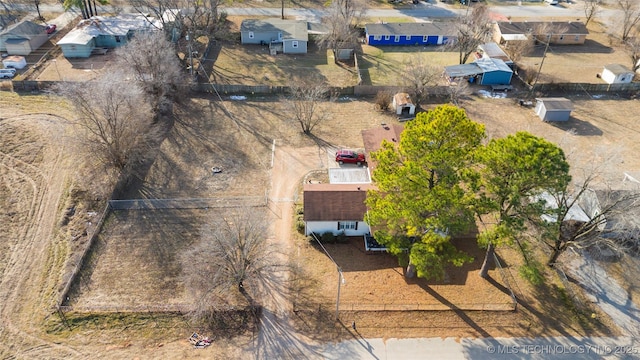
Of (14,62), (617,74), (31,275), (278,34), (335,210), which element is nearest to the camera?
(31,275)

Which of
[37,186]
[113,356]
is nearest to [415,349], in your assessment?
[113,356]

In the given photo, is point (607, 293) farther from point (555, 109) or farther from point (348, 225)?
point (555, 109)

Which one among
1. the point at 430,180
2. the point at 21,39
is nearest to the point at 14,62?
the point at 21,39

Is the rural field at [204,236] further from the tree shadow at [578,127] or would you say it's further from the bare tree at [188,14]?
the bare tree at [188,14]

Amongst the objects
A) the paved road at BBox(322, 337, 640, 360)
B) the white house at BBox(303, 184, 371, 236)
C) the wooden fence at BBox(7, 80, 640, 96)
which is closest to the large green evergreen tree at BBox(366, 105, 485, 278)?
the paved road at BBox(322, 337, 640, 360)

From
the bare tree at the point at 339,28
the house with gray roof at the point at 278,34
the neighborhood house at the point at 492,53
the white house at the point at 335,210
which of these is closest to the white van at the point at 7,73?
the house with gray roof at the point at 278,34

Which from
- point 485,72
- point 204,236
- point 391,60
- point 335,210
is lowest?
point 335,210
